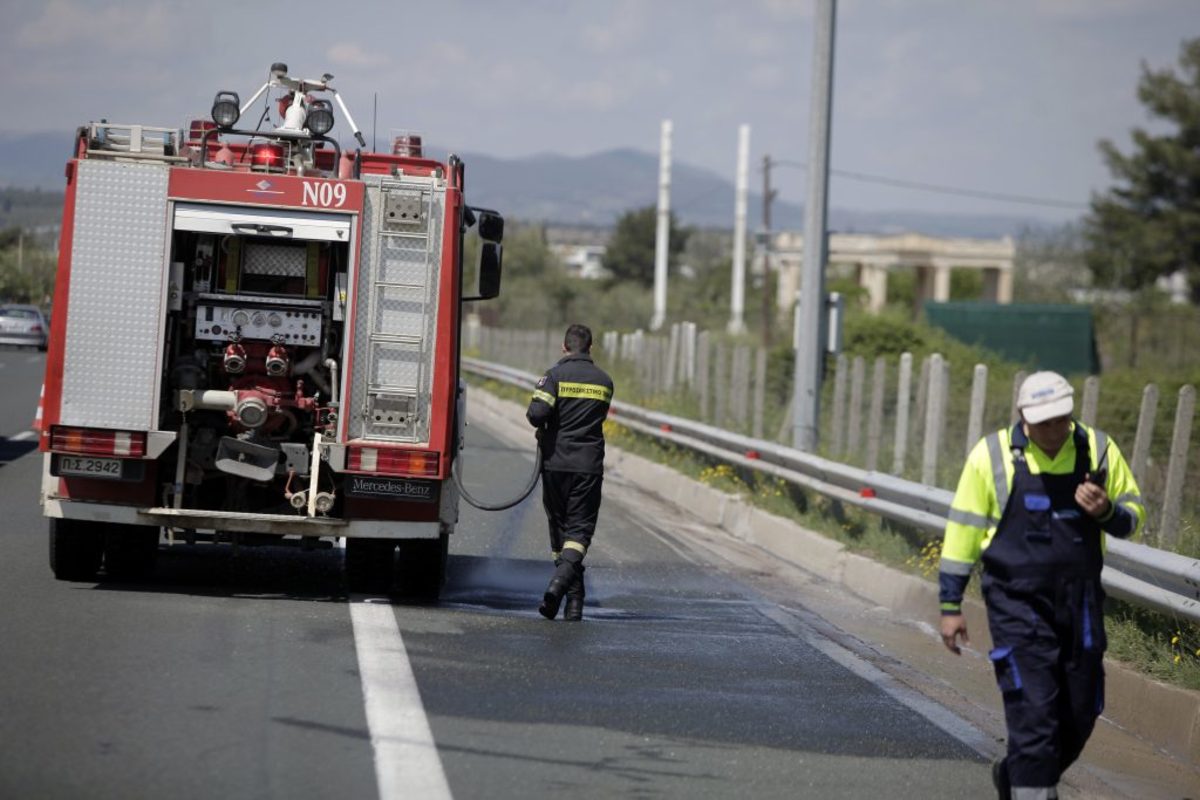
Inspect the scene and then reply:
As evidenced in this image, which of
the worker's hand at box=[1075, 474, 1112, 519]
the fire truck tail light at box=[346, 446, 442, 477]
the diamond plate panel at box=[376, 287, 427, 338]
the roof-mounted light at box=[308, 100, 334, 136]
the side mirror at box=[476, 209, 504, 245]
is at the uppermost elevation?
the roof-mounted light at box=[308, 100, 334, 136]

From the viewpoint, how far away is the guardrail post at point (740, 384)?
23.2m

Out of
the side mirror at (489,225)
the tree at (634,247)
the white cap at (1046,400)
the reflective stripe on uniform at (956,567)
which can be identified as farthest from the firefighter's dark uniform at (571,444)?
the tree at (634,247)

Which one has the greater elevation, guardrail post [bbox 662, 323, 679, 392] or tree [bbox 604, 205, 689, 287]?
tree [bbox 604, 205, 689, 287]

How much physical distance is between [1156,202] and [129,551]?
56.9m

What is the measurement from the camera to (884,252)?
3174 inches

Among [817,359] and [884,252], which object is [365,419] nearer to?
[817,359]

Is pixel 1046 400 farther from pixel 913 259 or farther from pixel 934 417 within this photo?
pixel 913 259

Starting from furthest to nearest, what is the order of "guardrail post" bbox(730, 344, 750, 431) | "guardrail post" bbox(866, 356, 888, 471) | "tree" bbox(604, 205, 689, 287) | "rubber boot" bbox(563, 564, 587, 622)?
1. "tree" bbox(604, 205, 689, 287)
2. "guardrail post" bbox(730, 344, 750, 431)
3. "guardrail post" bbox(866, 356, 888, 471)
4. "rubber boot" bbox(563, 564, 587, 622)

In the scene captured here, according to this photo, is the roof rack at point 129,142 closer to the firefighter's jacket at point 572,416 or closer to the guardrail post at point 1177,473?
the firefighter's jacket at point 572,416

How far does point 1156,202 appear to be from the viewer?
207ft

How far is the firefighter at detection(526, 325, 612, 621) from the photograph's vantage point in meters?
11.5

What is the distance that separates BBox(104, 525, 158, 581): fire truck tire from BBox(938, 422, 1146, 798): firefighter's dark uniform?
656cm

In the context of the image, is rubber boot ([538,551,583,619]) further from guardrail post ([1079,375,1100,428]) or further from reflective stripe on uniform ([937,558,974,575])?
reflective stripe on uniform ([937,558,974,575])

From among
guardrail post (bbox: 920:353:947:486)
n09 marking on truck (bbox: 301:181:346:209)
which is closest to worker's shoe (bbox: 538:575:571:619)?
n09 marking on truck (bbox: 301:181:346:209)
